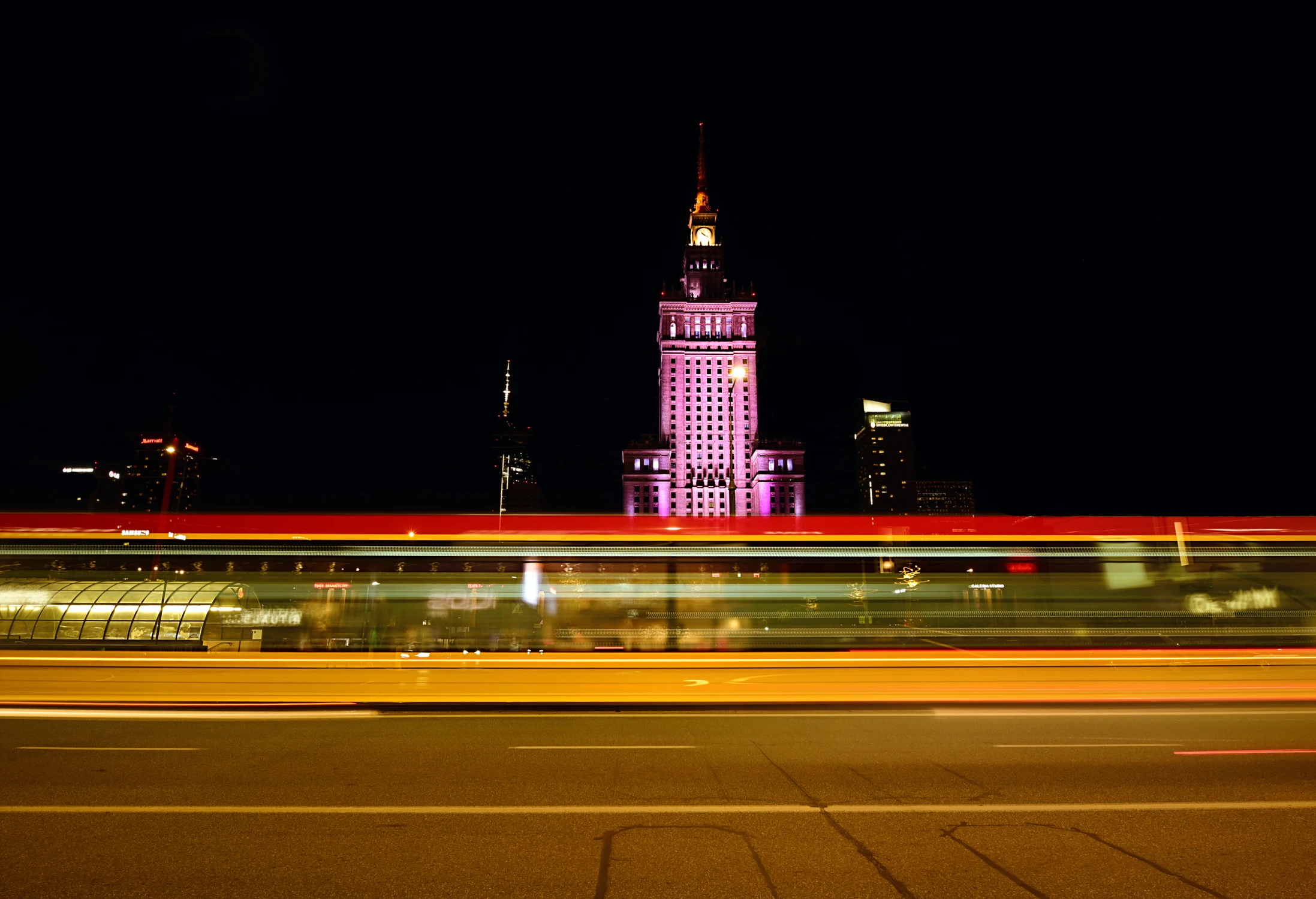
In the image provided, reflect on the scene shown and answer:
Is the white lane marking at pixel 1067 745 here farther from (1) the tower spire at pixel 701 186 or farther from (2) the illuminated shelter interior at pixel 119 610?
(1) the tower spire at pixel 701 186

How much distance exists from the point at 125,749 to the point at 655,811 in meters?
7.05

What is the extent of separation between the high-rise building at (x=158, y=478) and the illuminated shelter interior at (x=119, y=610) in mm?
76638

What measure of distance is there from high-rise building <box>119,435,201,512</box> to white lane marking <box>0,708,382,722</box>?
84109 millimetres

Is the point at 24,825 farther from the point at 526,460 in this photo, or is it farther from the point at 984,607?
the point at 526,460

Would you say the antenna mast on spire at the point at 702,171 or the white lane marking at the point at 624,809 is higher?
the antenna mast on spire at the point at 702,171

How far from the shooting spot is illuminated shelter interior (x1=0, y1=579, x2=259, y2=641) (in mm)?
17500

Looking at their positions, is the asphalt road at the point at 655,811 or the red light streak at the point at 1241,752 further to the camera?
the red light streak at the point at 1241,752

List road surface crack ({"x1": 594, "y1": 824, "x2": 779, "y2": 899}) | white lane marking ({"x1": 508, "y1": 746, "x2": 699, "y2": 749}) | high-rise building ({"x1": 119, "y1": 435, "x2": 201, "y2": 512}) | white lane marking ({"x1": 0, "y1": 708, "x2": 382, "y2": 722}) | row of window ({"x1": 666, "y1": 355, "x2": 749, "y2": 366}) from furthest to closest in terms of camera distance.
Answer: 1. row of window ({"x1": 666, "y1": 355, "x2": 749, "y2": 366})
2. high-rise building ({"x1": 119, "y1": 435, "x2": 201, "y2": 512})
3. white lane marking ({"x1": 0, "y1": 708, "x2": 382, "y2": 722})
4. white lane marking ({"x1": 508, "y1": 746, "x2": 699, "y2": 749})
5. road surface crack ({"x1": 594, "y1": 824, "x2": 779, "y2": 899})

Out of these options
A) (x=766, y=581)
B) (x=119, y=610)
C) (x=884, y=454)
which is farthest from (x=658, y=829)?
(x=884, y=454)

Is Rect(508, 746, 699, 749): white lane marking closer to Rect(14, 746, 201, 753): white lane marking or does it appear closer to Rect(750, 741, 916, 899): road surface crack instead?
Rect(750, 741, 916, 899): road surface crack

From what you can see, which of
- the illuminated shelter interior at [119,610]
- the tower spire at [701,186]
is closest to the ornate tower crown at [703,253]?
the tower spire at [701,186]

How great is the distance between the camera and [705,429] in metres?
116

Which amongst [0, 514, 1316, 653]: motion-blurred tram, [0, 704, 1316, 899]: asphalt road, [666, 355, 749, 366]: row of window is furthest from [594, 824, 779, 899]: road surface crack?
[666, 355, 749, 366]: row of window

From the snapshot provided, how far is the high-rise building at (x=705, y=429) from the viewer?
11512cm
